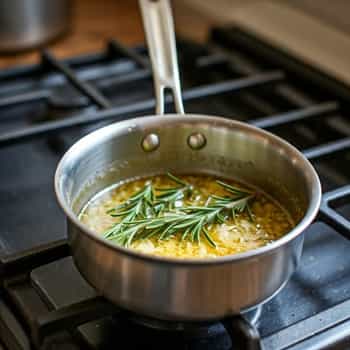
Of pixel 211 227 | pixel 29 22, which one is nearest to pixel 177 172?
pixel 211 227

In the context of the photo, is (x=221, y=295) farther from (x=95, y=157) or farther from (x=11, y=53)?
(x=11, y=53)

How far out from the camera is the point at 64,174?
1.86 ft

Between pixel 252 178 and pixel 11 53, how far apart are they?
1.93 feet

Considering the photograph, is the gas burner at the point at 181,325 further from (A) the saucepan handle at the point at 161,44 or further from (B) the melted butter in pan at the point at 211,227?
(A) the saucepan handle at the point at 161,44

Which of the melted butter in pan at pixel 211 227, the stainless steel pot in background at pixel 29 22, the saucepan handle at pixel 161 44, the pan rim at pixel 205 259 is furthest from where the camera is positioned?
the stainless steel pot in background at pixel 29 22

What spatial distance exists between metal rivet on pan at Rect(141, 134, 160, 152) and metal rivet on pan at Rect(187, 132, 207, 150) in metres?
0.03

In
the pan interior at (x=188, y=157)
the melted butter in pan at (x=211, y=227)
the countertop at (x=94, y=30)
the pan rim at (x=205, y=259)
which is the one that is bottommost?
the countertop at (x=94, y=30)

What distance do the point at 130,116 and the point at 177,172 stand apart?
7.7 inches

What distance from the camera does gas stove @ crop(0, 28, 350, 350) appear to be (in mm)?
555

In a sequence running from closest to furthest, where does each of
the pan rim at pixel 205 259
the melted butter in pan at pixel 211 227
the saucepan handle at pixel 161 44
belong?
the pan rim at pixel 205 259 → the melted butter in pan at pixel 211 227 → the saucepan handle at pixel 161 44

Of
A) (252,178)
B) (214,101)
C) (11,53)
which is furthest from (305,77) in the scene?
(11,53)

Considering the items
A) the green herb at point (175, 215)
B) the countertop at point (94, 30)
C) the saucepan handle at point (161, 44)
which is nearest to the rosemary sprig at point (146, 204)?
the green herb at point (175, 215)

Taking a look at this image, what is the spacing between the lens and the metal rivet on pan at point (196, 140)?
0.66 m

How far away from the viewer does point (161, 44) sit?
0.75m
